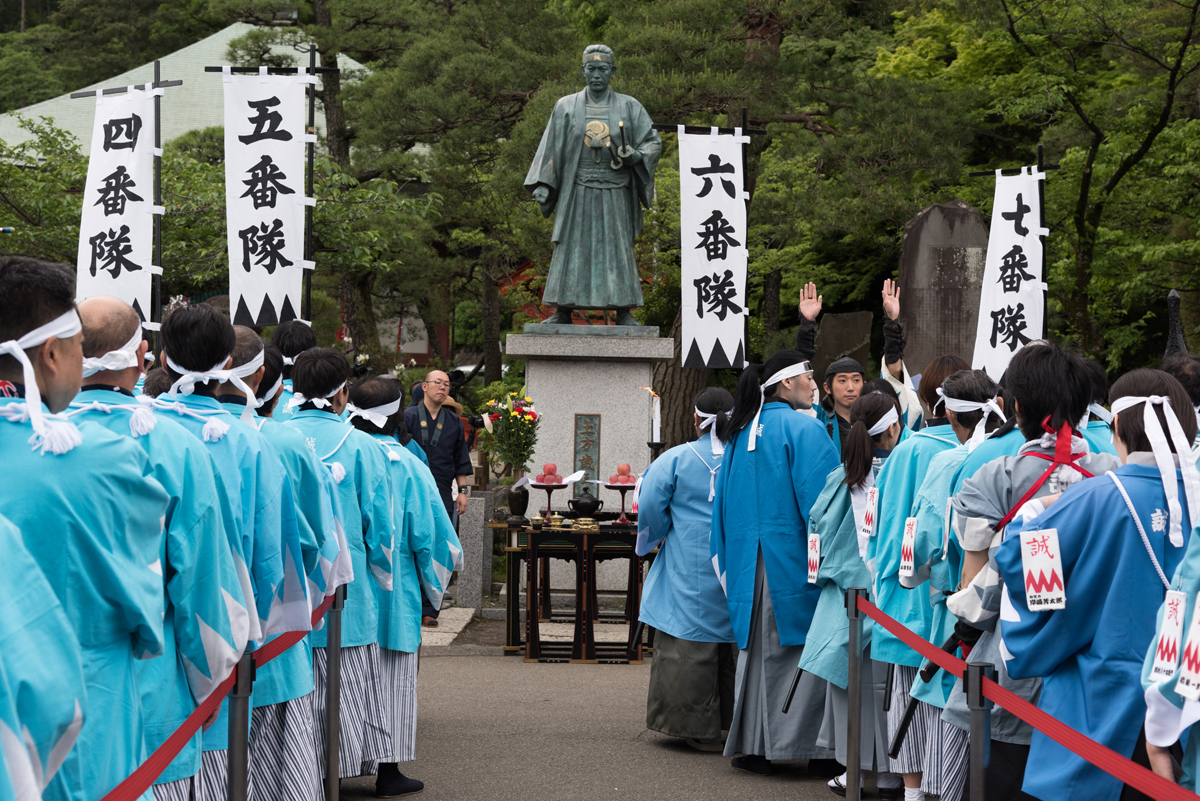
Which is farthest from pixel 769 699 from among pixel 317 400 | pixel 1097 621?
pixel 1097 621

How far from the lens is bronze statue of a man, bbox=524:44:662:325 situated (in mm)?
9281

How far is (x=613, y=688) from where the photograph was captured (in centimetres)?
671

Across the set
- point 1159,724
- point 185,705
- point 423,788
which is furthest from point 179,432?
point 423,788

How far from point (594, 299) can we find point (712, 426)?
3824mm

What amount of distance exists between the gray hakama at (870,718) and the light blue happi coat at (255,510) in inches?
96.7

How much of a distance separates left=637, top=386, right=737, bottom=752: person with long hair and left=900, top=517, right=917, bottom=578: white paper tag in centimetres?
181

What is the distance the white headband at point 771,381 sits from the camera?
17.2 ft

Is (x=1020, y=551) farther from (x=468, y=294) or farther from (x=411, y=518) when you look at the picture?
(x=468, y=294)

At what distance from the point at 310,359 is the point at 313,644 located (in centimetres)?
117

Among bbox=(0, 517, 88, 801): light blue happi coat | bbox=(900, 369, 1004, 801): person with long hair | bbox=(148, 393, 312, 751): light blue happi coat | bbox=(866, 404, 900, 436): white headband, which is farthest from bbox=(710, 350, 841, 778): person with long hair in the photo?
bbox=(0, 517, 88, 801): light blue happi coat

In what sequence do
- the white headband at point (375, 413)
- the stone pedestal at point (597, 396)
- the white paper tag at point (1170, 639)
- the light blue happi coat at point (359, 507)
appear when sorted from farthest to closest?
the stone pedestal at point (597, 396) → the white headband at point (375, 413) → the light blue happi coat at point (359, 507) → the white paper tag at point (1170, 639)

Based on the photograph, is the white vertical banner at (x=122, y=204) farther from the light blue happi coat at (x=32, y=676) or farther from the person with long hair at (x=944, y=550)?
the light blue happi coat at (x=32, y=676)

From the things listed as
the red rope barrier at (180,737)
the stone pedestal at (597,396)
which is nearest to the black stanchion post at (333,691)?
the red rope barrier at (180,737)

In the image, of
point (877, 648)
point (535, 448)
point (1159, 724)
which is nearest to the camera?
point (1159, 724)
